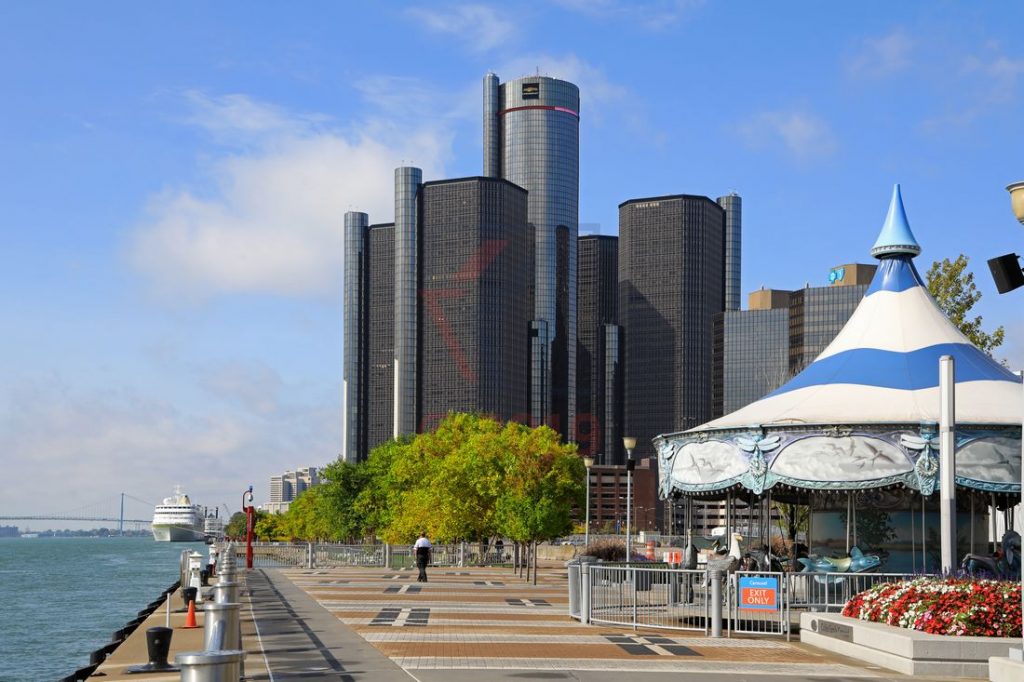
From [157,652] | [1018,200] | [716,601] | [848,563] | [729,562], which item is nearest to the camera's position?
[1018,200]

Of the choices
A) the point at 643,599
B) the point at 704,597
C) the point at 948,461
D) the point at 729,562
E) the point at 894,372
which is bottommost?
the point at 643,599

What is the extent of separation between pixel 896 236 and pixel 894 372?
502 cm

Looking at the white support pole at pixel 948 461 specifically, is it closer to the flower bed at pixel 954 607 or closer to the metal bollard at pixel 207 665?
the flower bed at pixel 954 607

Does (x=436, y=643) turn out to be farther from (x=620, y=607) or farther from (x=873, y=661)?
(x=873, y=661)

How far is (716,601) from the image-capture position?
25328mm

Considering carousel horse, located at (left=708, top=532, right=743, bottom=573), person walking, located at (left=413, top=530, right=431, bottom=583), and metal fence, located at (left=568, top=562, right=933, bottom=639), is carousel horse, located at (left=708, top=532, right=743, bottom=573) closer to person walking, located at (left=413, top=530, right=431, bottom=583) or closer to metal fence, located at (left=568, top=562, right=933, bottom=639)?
metal fence, located at (left=568, top=562, right=933, bottom=639)

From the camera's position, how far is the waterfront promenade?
19.5 meters

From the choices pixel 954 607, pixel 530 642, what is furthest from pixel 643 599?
pixel 954 607

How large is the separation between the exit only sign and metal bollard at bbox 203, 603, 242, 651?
487 inches

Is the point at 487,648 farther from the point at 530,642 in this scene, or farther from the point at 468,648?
the point at 530,642

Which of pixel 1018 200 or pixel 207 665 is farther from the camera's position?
pixel 1018 200

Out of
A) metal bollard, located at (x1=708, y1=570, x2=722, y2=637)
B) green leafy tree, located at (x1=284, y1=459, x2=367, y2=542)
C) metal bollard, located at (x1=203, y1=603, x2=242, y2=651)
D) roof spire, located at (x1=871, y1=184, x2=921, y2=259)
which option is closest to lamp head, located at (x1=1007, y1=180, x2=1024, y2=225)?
metal bollard, located at (x1=203, y1=603, x2=242, y2=651)

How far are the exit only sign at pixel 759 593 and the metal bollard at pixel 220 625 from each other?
40.6ft

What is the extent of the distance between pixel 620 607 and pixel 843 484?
5.77 meters
